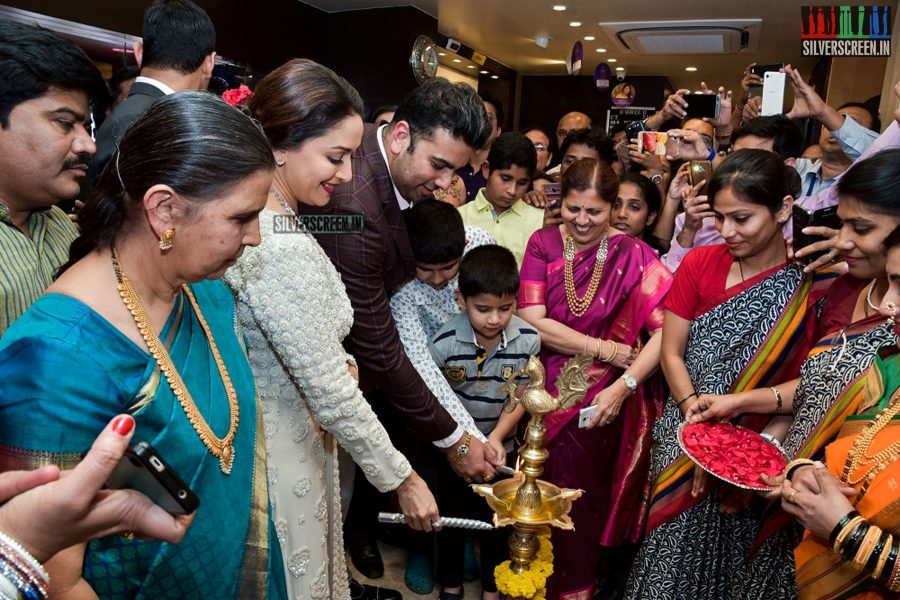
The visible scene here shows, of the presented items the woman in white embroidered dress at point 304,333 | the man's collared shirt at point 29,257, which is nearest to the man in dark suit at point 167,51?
the man's collared shirt at point 29,257

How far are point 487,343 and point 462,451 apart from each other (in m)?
0.42

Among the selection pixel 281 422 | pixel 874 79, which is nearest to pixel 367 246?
pixel 281 422

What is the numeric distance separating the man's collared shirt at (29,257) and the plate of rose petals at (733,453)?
1388 millimetres

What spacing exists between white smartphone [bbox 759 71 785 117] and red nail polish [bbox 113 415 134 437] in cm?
288

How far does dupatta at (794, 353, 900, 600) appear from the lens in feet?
3.76

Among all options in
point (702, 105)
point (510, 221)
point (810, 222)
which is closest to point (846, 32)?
point (702, 105)

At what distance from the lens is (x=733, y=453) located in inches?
60.8

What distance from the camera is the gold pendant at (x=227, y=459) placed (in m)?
1.04

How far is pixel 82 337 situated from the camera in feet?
2.75

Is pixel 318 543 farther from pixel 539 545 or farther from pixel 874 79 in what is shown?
pixel 874 79

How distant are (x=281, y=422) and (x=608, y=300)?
1.24 meters

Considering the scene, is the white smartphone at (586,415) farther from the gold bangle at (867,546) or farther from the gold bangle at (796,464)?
the gold bangle at (867,546)

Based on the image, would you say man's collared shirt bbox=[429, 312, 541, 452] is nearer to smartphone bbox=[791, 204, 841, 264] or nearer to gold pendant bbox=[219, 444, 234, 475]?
smartphone bbox=[791, 204, 841, 264]

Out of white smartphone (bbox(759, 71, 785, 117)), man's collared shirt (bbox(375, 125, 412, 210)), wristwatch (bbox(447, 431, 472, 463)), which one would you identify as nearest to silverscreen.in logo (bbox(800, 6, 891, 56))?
white smartphone (bbox(759, 71, 785, 117))
